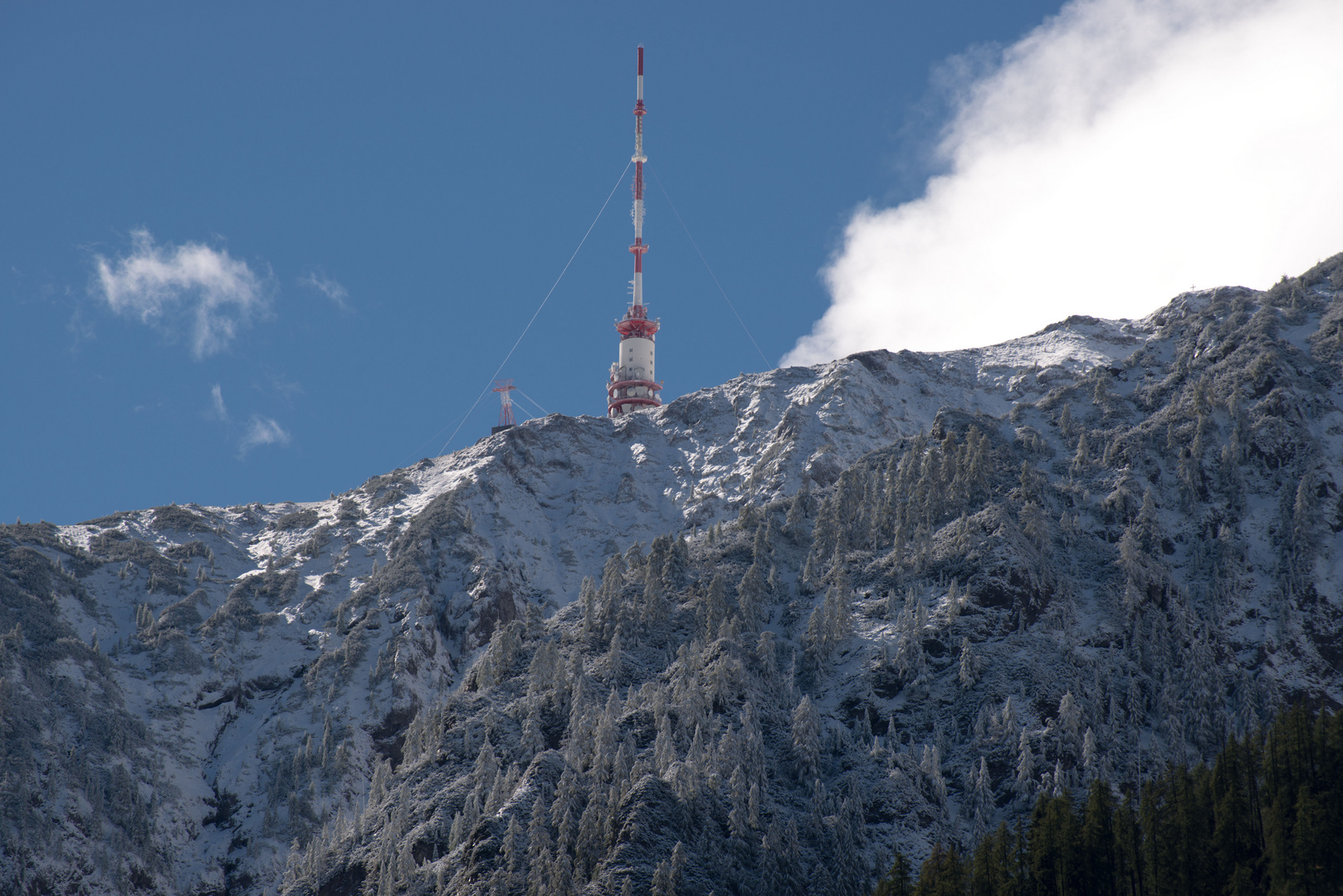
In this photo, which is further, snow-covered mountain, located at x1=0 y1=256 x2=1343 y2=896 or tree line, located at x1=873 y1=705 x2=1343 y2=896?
snow-covered mountain, located at x1=0 y1=256 x2=1343 y2=896

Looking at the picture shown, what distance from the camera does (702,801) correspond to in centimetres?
11062

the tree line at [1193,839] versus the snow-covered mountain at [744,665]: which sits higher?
the snow-covered mountain at [744,665]

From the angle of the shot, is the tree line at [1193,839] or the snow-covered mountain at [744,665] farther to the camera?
the snow-covered mountain at [744,665]

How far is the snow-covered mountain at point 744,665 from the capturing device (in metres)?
114

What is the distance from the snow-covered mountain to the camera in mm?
114000

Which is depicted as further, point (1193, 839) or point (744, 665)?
point (744, 665)

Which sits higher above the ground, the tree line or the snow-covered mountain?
the snow-covered mountain

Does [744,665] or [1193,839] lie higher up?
[744,665]

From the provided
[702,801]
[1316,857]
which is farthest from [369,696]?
[1316,857]

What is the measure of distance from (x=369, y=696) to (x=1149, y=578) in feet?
321

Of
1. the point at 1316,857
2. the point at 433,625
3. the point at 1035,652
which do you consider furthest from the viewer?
the point at 433,625

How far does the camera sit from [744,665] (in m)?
131

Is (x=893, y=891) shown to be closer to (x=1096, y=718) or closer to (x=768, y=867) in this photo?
(x=768, y=867)

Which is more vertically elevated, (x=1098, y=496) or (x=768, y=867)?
(x=1098, y=496)
